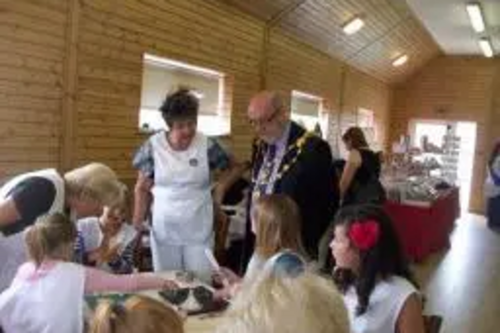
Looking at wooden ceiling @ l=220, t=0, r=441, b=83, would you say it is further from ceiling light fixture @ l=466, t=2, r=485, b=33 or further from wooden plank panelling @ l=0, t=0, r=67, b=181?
wooden plank panelling @ l=0, t=0, r=67, b=181

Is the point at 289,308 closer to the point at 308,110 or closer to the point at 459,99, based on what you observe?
the point at 308,110

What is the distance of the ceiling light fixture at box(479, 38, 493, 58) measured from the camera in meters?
12.9

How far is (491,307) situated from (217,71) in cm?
392

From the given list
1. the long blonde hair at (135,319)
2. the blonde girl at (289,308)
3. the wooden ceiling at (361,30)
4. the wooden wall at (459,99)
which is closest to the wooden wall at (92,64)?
the wooden ceiling at (361,30)

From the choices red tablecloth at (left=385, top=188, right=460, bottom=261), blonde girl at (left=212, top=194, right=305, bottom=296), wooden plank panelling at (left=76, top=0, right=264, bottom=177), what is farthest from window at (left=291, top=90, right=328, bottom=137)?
blonde girl at (left=212, top=194, right=305, bottom=296)

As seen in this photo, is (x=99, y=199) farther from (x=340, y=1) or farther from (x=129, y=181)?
(x=340, y=1)

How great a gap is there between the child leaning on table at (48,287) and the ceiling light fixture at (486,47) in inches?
472

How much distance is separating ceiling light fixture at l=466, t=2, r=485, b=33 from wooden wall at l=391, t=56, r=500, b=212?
3.72 metres

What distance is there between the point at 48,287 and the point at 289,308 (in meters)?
1.31

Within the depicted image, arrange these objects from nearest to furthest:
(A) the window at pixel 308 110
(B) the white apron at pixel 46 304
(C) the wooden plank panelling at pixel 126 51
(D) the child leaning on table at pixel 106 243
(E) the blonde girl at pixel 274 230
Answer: (B) the white apron at pixel 46 304
(E) the blonde girl at pixel 274 230
(D) the child leaning on table at pixel 106 243
(C) the wooden plank panelling at pixel 126 51
(A) the window at pixel 308 110

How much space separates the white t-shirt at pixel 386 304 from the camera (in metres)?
2.34

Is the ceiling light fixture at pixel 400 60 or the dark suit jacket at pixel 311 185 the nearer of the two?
the dark suit jacket at pixel 311 185

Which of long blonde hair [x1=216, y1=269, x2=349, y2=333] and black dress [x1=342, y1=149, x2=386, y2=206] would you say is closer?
long blonde hair [x1=216, y1=269, x2=349, y2=333]

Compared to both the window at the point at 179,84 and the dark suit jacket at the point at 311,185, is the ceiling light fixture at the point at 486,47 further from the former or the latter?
the dark suit jacket at the point at 311,185
